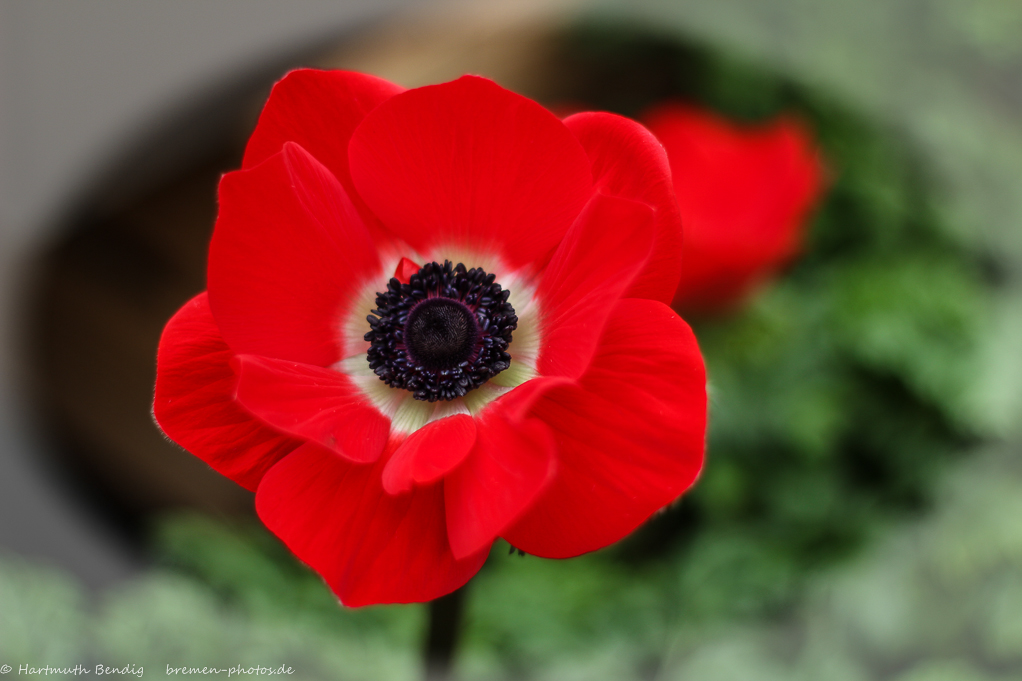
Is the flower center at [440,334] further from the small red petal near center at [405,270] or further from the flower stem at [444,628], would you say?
the flower stem at [444,628]

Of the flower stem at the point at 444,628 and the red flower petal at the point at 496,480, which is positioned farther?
the flower stem at the point at 444,628

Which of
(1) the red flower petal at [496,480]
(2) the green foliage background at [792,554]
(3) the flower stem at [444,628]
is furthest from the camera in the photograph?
(2) the green foliage background at [792,554]

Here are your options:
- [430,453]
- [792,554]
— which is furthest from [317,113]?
[792,554]

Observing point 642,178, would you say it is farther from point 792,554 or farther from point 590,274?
point 792,554

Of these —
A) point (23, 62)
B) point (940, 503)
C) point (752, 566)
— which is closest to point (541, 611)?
point (752, 566)

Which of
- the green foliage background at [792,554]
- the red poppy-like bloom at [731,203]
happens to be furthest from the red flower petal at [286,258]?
the red poppy-like bloom at [731,203]

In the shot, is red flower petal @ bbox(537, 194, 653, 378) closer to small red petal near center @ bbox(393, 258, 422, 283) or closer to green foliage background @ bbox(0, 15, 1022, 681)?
small red petal near center @ bbox(393, 258, 422, 283)

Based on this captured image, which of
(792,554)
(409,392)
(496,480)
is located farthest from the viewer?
(792,554)
